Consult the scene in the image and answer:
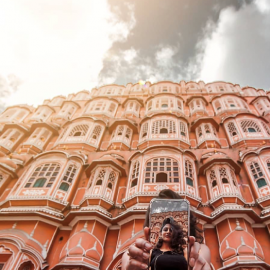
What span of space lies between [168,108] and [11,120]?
16907 mm

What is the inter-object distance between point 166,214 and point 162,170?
12017mm

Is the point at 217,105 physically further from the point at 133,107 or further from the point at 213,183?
the point at 213,183

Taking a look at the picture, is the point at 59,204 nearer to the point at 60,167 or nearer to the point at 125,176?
the point at 60,167

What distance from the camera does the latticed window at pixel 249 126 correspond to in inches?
787

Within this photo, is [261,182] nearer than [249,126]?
Yes

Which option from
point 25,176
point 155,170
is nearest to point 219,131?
point 155,170

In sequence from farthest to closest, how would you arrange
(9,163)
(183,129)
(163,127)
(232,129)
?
(183,129) → (163,127) → (232,129) → (9,163)

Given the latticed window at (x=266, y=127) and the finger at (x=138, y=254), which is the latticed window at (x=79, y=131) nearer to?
the latticed window at (x=266, y=127)

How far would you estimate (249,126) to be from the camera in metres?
20.4

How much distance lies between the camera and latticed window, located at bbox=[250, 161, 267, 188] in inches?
573

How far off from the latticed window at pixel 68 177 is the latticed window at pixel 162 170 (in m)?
4.96

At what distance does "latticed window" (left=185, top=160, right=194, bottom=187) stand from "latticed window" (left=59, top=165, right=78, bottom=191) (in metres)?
7.41

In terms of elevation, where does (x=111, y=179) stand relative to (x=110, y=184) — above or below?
above

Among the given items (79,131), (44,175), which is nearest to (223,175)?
(44,175)
